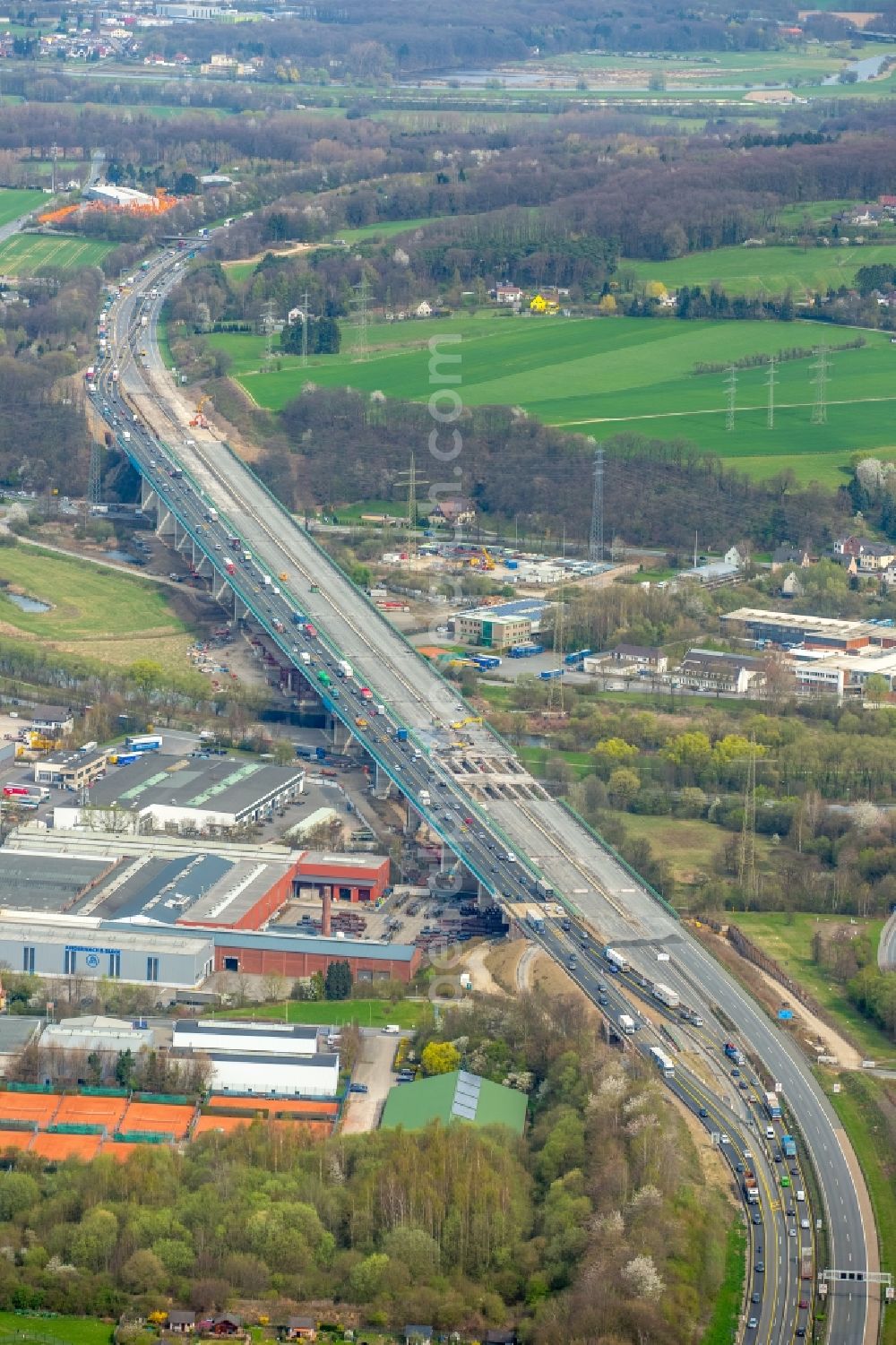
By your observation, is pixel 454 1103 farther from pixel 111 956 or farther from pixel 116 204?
pixel 116 204

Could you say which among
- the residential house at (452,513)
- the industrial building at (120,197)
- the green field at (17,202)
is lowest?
the residential house at (452,513)

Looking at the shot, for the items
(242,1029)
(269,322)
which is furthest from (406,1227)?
Answer: (269,322)

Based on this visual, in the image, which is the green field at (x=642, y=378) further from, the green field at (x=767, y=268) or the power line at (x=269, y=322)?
the green field at (x=767, y=268)

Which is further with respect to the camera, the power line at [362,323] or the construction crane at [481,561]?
the power line at [362,323]

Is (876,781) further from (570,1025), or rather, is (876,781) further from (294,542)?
(294,542)

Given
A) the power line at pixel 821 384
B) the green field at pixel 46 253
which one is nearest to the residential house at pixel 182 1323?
the power line at pixel 821 384

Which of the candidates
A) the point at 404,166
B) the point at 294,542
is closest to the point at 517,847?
the point at 294,542
